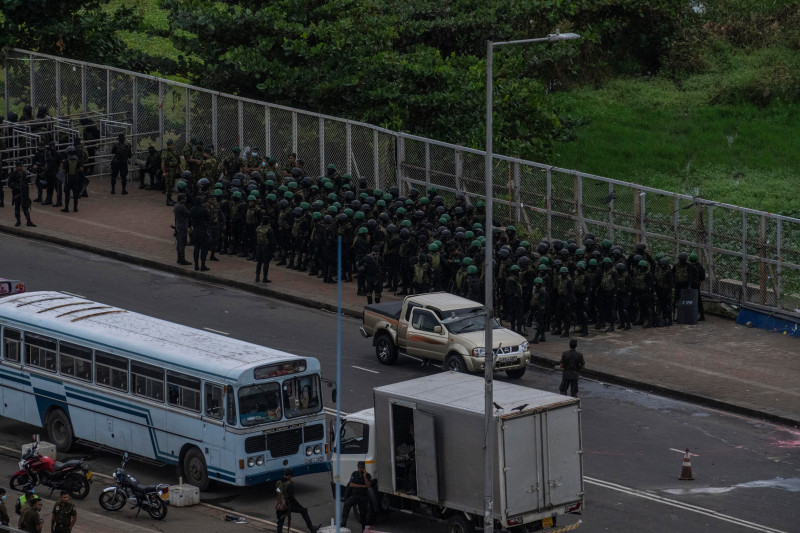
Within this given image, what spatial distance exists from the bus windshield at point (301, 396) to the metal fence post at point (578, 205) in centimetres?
1438

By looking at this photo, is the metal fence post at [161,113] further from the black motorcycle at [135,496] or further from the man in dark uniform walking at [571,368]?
the black motorcycle at [135,496]

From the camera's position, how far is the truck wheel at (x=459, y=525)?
20625 millimetres

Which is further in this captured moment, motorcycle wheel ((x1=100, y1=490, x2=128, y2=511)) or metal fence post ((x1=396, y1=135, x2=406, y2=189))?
metal fence post ((x1=396, y1=135, x2=406, y2=189))

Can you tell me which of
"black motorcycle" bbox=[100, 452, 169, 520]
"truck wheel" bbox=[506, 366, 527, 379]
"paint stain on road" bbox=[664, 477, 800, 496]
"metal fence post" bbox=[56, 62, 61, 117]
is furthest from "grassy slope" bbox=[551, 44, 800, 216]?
"black motorcycle" bbox=[100, 452, 169, 520]

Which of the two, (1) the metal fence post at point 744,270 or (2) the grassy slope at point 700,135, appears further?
(2) the grassy slope at point 700,135

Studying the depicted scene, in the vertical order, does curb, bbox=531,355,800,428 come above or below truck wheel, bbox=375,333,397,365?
below

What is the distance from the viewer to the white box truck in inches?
797

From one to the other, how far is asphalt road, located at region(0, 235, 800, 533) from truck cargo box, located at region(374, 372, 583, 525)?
1.18 meters

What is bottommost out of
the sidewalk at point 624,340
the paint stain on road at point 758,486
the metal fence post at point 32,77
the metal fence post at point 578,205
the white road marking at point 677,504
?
the paint stain on road at point 758,486

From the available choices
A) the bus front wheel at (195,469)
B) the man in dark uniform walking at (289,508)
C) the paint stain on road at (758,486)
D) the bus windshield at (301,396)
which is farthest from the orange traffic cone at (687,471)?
the bus front wheel at (195,469)

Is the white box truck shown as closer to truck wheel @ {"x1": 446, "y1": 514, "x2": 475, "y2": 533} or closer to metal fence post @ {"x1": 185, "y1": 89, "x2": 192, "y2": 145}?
truck wheel @ {"x1": 446, "y1": 514, "x2": 475, "y2": 533}

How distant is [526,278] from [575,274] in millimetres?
1201

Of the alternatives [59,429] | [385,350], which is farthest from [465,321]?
[59,429]

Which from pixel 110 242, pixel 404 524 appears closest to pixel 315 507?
pixel 404 524
